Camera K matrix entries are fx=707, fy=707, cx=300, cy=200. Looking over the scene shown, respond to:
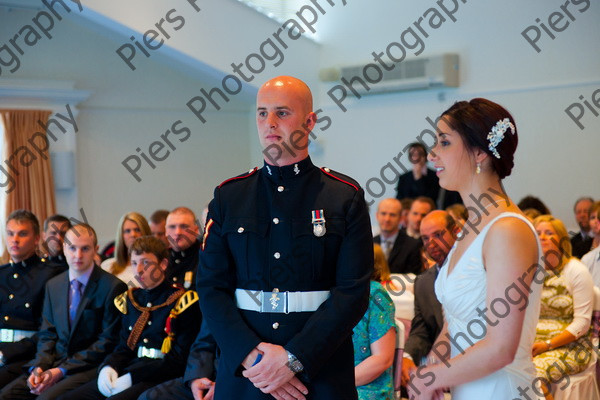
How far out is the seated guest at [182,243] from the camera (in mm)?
4105

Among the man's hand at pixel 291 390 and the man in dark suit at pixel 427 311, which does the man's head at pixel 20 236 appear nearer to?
the man in dark suit at pixel 427 311

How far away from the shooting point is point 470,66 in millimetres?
7418

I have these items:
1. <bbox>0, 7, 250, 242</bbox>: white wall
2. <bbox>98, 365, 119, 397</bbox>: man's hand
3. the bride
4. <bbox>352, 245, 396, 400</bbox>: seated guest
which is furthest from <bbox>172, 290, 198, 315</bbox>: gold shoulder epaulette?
<bbox>0, 7, 250, 242</bbox>: white wall

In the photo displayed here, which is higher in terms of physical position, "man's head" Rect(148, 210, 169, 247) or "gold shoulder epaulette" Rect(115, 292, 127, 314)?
"man's head" Rect(148, 210, 169, 247)

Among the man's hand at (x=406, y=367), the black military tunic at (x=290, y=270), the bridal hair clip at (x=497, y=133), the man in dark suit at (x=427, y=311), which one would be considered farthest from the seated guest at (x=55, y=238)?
the bridal hair clip at (x=497, y=133)

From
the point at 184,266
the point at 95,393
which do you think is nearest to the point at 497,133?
the point at 95,393

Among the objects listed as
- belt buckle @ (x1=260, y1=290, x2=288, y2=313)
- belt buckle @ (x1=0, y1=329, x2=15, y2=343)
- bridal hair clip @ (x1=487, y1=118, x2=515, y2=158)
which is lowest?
belt buckle @ (x1=0, y1=329, x2=15, y2=343)

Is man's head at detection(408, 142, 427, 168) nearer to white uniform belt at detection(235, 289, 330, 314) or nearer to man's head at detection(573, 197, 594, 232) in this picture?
man's head at detection(573, 197, 594, 232)

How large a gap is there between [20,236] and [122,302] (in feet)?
3.55

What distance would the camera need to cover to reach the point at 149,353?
345 cm

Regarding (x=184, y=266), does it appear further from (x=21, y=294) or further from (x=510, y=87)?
(x=510, y=87)

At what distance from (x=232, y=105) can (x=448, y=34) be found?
3122 millimetres

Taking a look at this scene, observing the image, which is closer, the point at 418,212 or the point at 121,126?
the point at 418,212

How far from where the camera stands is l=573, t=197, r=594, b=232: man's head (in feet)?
19.8
